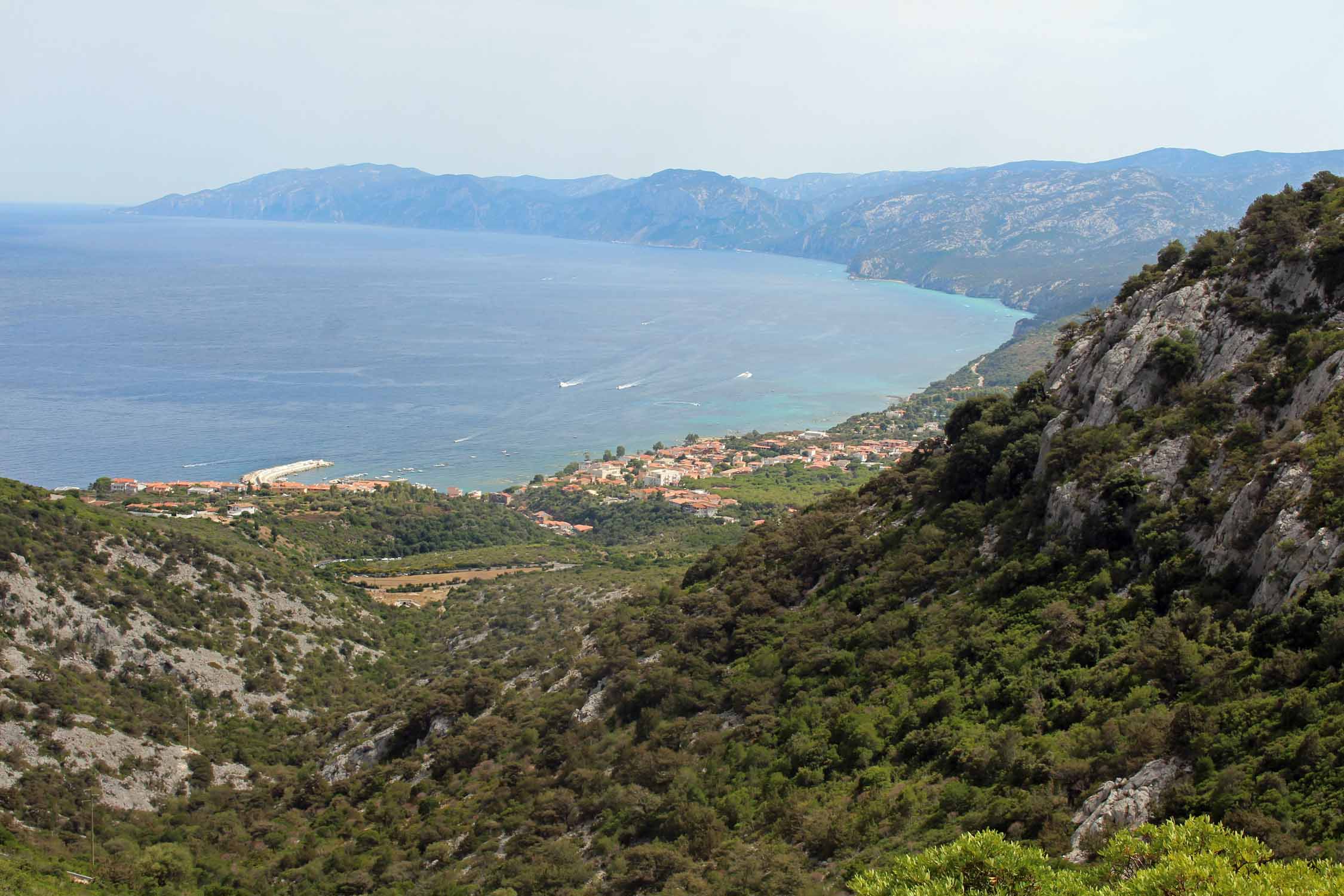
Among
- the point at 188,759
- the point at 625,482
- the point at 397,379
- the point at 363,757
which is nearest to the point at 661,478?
the point at 625,482

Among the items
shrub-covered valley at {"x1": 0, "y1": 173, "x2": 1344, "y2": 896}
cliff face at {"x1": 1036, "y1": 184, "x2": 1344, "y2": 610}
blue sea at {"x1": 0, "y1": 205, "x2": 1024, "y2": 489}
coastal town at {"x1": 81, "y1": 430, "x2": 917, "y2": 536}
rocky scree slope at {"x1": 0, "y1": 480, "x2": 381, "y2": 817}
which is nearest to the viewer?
shrub-covered valley at {"x1": 0, "y1": 173, "x2": 1344, "y2": 896}

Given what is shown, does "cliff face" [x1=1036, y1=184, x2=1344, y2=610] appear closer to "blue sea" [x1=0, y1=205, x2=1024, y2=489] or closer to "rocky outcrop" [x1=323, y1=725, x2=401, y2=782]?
"rocky outcrop" [x1=323, y1=725, x2=401, y2=782]

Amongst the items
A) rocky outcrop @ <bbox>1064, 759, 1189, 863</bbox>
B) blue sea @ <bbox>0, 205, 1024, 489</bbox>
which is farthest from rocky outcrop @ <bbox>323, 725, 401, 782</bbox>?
blue sea @ <bbox>0, 205, 1024, 489</bbox>

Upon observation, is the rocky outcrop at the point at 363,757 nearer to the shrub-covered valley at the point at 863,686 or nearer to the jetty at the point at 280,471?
the shrub-covered valley at the point at 863,686

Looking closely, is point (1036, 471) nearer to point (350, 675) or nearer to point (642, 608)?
point (642, 608)

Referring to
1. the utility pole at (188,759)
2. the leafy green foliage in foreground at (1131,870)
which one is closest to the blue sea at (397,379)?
the utility pole at (188,759)

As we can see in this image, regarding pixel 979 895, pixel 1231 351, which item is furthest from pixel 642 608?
pixel 979 895
